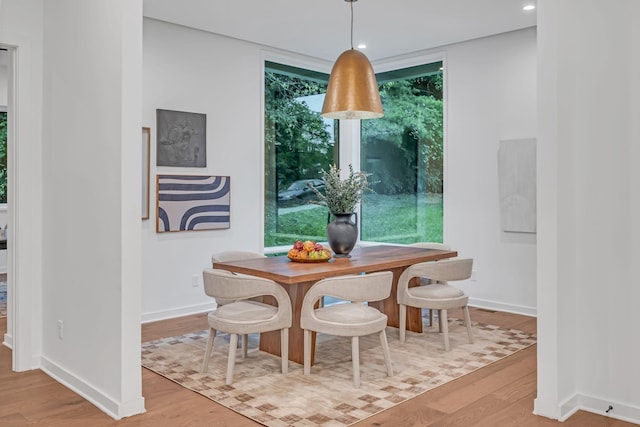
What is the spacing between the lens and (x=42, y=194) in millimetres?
3705

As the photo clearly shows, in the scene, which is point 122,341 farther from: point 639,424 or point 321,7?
point 321,7

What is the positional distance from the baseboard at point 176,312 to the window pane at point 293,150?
1093mm

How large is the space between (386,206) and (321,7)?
2837 mm

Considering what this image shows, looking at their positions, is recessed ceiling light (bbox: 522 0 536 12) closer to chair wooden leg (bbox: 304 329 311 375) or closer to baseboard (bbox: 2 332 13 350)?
chair wooden leg (bbox: 304 329 311 375)

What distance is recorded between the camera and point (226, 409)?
3.01 metres

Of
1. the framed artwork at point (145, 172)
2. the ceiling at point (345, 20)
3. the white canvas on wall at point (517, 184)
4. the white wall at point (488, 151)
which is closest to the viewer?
the ceiling at point (345, 20)

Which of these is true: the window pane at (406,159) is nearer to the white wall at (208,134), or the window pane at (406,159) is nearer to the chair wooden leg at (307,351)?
the white wall at (208,134)

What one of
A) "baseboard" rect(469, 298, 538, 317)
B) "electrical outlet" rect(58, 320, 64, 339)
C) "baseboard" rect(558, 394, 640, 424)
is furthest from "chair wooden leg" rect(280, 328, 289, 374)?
"baseboard" rect(469, 298, 538, 317)

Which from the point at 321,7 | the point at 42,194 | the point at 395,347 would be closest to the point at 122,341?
the point at 42,194

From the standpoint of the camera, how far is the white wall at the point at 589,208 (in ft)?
9.43

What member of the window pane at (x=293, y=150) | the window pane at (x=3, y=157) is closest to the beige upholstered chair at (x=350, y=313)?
the window pane at (x=293, y=150)

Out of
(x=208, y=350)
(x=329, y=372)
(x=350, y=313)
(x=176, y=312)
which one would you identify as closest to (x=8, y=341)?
(x=176, y=312)

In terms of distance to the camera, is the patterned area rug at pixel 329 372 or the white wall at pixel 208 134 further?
the white wall at pixel 208 134

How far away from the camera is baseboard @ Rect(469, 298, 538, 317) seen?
5383mm
